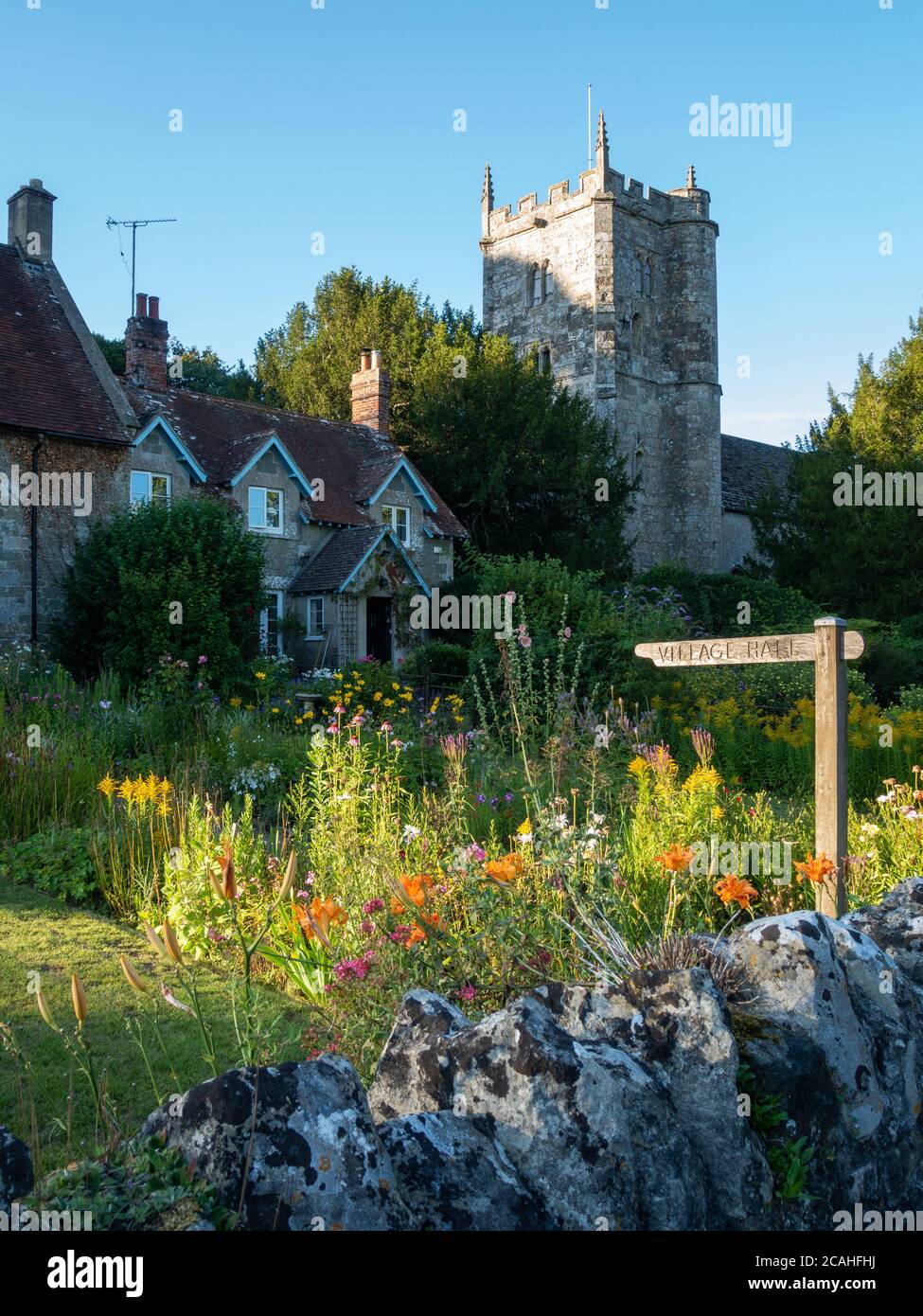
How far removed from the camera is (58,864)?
24.0ft

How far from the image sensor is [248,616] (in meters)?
19.6

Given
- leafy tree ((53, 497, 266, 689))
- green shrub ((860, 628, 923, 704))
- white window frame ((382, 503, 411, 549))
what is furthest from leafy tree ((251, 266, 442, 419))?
green shrub ((860, 628, 923, 704))

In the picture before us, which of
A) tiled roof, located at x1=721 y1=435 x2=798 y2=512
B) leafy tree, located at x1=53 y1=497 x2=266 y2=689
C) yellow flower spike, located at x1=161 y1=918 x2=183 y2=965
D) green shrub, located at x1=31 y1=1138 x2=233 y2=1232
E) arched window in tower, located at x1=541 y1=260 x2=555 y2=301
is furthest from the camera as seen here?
tiled roof, located at x1=721 y1=435 x2=798 y2=512

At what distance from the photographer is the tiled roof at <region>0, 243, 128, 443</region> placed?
1933cm

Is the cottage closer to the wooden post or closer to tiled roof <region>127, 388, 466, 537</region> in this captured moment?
tiled roof <region>127, 388, 466, 537</region>

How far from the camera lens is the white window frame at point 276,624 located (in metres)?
22.8

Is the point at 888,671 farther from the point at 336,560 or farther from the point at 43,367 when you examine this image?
the point at 43,367

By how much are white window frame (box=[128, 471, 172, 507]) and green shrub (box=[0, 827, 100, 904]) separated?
1404 cm

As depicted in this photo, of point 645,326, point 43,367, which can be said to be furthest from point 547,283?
point 43,367

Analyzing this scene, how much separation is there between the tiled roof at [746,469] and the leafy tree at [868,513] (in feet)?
35.3

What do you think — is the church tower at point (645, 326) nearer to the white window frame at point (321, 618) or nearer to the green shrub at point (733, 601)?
the green shrub at point (733, 601)

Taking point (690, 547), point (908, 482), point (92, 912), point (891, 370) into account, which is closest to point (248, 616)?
point (92, 912)

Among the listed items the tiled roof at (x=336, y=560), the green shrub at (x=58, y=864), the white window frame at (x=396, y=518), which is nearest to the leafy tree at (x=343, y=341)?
the white window frame at (x=396, y=518)
